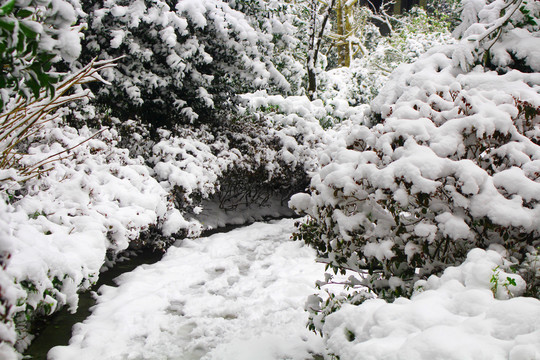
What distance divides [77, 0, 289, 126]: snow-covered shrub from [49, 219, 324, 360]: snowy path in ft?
9.72

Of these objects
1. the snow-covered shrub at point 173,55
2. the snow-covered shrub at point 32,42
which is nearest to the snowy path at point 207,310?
the snow-covered shrub at point 32,42

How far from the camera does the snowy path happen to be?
3.23 metres

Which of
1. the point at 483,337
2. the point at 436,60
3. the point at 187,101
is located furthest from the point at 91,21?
the point at 483,337

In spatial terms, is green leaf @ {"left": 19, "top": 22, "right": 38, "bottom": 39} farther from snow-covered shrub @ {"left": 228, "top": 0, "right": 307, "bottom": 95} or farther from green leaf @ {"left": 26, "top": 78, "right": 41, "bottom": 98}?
snow-covered shrub @ {"left": 228, "top": 0, "right": 307, "bottom": 95}

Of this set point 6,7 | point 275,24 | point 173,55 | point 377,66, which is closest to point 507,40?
point 6,7

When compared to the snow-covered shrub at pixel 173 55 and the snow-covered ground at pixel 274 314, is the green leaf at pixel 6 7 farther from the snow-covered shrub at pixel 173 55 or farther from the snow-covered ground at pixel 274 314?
the snow-covered shrub at pixel 173 55

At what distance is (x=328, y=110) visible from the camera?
9.84 m

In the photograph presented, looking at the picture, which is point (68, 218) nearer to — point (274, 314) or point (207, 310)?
point (207, 310)

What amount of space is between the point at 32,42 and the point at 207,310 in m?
3.14

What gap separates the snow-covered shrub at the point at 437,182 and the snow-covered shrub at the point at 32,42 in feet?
5.67

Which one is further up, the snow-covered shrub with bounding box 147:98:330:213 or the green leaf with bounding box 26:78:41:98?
the green leaf with bounding box 26:78:41:98

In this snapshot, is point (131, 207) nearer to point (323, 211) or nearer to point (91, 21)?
point (323, 211)

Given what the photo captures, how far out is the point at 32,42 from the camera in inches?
56.8

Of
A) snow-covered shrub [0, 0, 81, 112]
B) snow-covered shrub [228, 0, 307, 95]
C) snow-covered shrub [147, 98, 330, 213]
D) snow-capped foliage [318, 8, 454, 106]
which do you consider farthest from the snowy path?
snow-capped foliage [318, 8, 454, 106]
